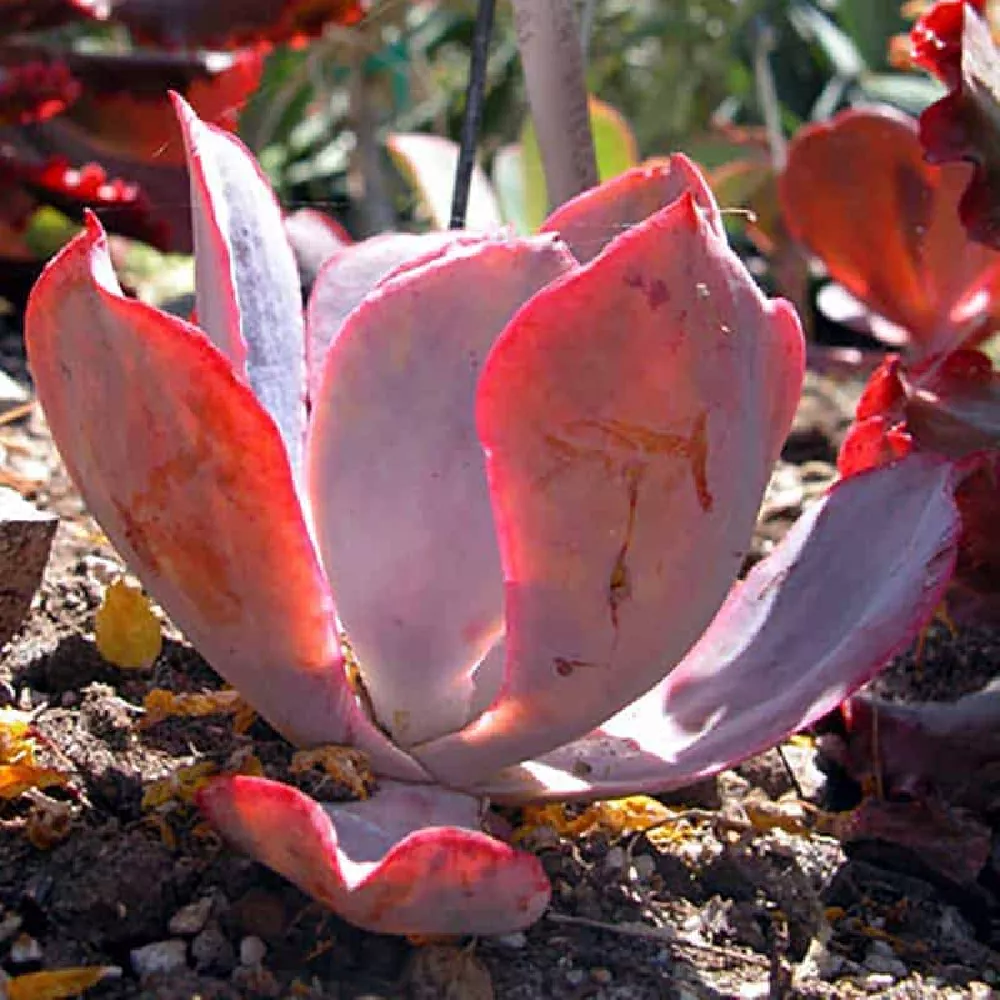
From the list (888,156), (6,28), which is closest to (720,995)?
A: (888,156)

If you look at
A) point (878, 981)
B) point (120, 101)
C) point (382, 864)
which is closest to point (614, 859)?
point (878, 981)

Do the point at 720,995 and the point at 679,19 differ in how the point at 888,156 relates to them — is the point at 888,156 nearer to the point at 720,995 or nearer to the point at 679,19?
the point at 720,995

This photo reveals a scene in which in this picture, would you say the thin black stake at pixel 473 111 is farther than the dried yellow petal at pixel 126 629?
Yes

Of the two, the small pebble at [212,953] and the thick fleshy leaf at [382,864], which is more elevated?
the thick fleshy leaf at [382,864]

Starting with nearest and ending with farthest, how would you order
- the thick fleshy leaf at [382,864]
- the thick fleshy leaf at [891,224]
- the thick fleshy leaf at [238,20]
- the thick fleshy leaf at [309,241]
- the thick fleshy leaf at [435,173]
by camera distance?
the thick fleshy leaf at [382,864], the thick fleshy leaf at [309,241], the thick fleshy leaf at [891,224], the thick fleshy leaf at [435,173], the thick fleshy leaf at [238,20]

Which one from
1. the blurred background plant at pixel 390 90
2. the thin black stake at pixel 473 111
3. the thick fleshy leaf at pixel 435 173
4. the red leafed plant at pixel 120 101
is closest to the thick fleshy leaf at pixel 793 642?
the thin black stake at pixel 473 111

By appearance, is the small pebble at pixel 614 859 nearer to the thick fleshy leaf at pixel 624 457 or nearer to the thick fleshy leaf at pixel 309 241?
the thick fleshy leaf at pixel 624 457

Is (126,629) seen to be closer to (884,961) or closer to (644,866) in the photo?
(644,866)
